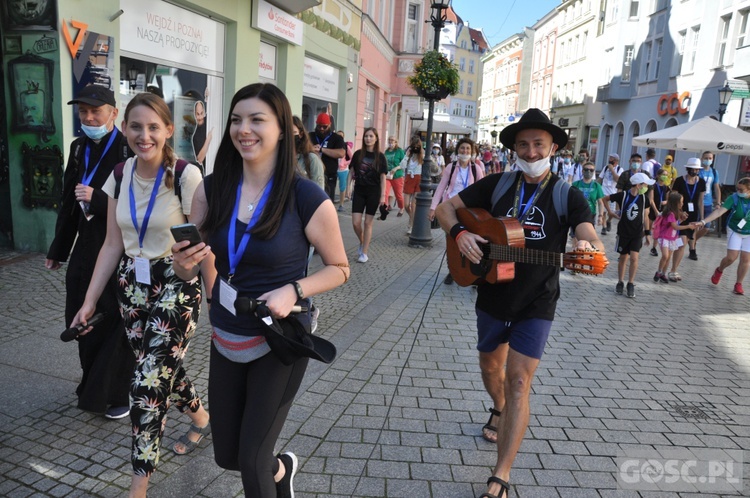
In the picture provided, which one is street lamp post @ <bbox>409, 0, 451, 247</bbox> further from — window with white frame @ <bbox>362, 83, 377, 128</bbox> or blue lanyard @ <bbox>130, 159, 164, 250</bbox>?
window with white frame @ <bbox>362, 83, 377, 128</bbox>

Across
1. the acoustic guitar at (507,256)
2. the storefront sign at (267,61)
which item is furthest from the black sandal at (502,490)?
the storefront sign at (267,61)

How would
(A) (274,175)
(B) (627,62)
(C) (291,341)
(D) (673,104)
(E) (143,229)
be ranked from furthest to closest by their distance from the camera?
(B) (627,62)
(D) (673,104)
(E) (143,229)
(A) (274,175)
(C) (291,341)

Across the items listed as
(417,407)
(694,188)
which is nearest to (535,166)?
(417,407)

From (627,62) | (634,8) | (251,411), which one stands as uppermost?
(634,8)

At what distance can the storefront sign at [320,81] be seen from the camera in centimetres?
1463

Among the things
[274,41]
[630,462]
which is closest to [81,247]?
[630,462]

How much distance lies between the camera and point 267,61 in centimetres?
1242

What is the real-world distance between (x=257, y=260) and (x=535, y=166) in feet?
5.60

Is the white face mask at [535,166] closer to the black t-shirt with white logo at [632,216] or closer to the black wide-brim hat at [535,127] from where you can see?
the black wide-brim hat at [535,127]

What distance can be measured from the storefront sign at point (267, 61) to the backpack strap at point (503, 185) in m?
9.60

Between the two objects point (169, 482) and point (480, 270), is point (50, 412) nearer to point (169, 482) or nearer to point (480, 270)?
point (169, 482)

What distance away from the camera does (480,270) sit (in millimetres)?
3188

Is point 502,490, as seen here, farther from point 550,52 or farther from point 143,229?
point 550,52

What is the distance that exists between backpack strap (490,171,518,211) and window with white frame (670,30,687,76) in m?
29.1
